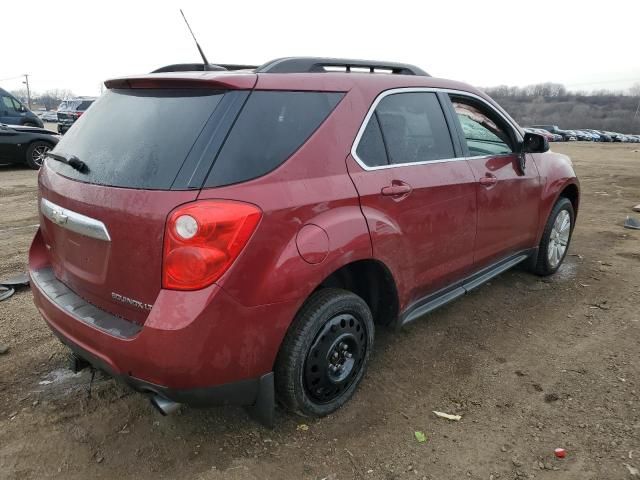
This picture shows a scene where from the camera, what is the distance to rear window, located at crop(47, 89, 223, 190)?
214cm

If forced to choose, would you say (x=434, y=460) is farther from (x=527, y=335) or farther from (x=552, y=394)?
(x=527, y=335)

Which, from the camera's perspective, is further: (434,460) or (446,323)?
(446,323)

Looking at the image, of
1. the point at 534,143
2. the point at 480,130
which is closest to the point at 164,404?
the point at 480,130

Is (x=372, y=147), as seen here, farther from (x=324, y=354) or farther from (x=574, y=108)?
(x=574, y=108)

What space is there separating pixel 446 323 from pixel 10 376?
9.65 feet

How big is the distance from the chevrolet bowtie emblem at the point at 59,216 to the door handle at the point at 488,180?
255 cm

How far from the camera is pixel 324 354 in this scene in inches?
98.9

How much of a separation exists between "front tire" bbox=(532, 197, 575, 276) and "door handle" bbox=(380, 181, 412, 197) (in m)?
2.28

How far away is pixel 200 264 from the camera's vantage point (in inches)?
78.2

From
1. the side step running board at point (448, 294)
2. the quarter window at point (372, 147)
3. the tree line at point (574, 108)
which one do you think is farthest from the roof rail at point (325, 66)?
the tree line at point (574, 108)

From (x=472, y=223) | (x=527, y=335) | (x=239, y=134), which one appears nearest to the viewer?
(x=239, y=134)

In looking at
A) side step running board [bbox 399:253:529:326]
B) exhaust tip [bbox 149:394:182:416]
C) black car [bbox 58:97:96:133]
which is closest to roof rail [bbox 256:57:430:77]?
side step running board [bbox 399:253:529:326]

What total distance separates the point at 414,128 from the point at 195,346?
1881 mm

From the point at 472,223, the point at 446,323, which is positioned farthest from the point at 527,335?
the point at 472,223
